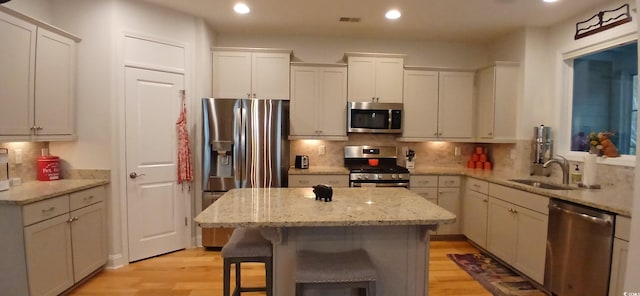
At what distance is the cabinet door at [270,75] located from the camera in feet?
12.4

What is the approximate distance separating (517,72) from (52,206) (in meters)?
4.83

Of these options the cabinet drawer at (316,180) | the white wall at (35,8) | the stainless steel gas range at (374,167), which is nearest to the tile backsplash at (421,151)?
the stainless steel gas range at (374,167)

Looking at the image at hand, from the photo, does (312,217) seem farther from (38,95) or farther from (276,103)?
(38,95)

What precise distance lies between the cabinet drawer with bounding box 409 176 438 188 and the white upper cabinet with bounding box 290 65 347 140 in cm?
105

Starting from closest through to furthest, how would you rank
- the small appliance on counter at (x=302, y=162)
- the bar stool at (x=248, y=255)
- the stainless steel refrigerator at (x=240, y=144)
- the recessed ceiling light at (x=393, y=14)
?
the bar stool at (x=248, y=255) < the recessed ceiling light at (x=393, y=14) < the stainless steel refrigerator at (x=240, y=144) < the small appliance on counter at (x=302, y=162)

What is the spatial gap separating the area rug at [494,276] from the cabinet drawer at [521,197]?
0.71 metres

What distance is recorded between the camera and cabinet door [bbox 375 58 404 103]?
398 cm

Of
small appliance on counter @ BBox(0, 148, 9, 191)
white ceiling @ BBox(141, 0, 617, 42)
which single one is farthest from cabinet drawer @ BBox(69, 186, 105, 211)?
white ceiling @ BBox(141, 0, 617, 42)

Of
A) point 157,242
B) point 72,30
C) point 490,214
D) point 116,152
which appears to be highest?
point 72,30

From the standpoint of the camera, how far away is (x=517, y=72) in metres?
3.65

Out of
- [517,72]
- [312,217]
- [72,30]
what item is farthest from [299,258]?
[517,72]

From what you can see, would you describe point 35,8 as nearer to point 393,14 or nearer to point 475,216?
point 393,14

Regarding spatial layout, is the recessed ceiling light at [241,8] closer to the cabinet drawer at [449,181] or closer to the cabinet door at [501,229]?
the cabinet drawer at [449,181]

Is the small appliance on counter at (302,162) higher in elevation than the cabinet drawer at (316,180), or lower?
higher
